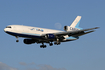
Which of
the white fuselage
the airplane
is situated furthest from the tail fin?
the white fuselage

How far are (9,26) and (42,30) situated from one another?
10286 mm

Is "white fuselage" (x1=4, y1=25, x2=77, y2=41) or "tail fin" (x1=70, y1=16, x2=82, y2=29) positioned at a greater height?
"tail fin" (x1=70, y1=16, x2=82, y2=29)

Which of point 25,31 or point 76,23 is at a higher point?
point 76,23

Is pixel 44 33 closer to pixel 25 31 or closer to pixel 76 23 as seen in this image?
pixel 25 31

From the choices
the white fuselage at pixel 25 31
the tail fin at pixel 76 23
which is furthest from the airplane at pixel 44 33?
the tail fin at pixel 76 23

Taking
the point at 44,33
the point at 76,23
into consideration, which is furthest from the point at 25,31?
the point at 76,23

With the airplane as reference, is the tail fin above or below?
above

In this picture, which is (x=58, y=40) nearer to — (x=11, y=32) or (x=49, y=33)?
(x=49, y=33)

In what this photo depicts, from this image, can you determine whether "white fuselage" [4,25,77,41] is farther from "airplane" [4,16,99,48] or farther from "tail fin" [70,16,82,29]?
"tail fin" [70,16,82,29]

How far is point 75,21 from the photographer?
86438 millimetres

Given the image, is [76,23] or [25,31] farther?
[76,23]

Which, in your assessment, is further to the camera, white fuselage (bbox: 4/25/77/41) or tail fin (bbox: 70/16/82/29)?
tail fin (bbox: 70/16/82/29)

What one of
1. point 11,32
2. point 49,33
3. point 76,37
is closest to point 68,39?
point 76,37

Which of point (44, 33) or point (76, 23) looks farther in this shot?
point (76, 23)
